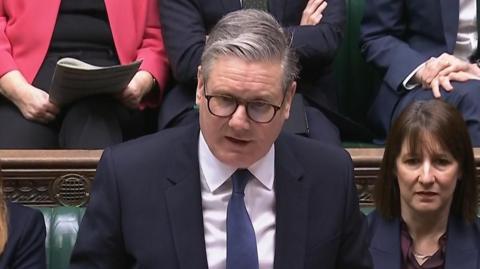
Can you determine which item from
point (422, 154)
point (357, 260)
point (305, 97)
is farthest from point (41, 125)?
point (357, 260)

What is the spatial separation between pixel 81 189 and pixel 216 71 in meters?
0.93

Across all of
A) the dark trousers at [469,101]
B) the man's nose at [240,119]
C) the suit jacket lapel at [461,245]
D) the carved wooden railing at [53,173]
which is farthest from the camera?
the dark trousers at [469,101]

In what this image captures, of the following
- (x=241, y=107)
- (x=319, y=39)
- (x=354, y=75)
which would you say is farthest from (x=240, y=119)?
(x=354, y=75)

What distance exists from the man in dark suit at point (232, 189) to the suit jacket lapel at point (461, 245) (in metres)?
0.45

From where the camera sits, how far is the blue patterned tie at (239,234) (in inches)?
58.6

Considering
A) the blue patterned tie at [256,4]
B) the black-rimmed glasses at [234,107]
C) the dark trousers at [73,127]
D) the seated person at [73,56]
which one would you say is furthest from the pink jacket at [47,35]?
the black-rimmed glasses at [234,107]

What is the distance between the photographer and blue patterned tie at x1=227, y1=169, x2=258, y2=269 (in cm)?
149

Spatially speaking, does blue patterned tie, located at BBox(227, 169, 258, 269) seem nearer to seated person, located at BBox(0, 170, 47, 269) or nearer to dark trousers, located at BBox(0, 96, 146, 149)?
seated person, located at BBox(0, 170, 47, 269)

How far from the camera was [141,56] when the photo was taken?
2521 millimetres

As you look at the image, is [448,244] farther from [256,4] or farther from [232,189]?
[256,4]

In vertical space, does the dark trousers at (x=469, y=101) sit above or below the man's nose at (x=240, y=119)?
below

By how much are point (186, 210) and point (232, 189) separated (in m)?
0.08

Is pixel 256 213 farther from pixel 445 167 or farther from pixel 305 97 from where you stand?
pixel 305 97

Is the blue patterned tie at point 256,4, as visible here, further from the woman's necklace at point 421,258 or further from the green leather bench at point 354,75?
the woman's necklace at point 421,258
